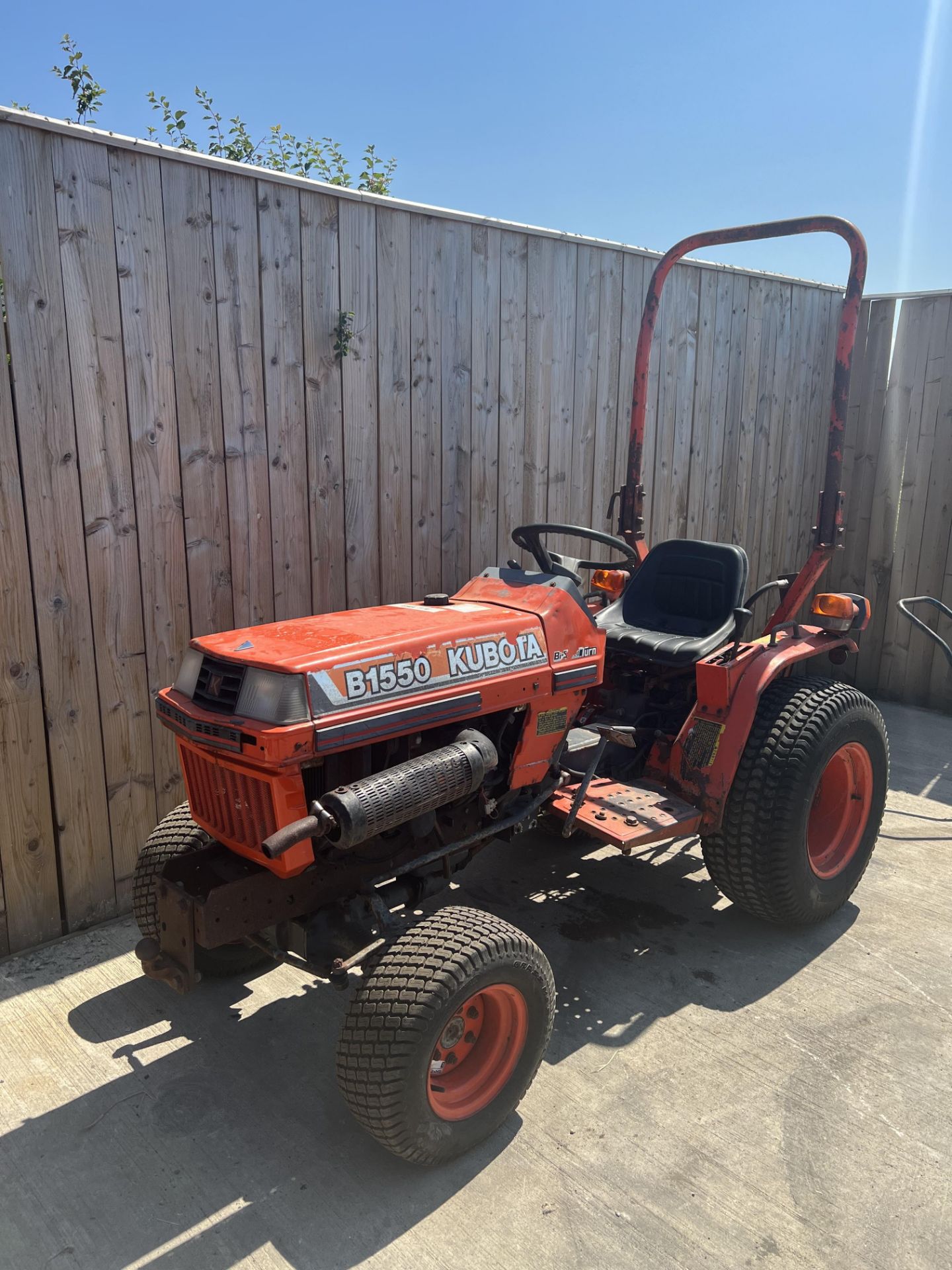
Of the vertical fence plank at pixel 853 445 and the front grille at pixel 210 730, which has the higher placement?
the vertical fence plank at pixel 853 445

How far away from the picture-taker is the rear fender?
306 centimetres

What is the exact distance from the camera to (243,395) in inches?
135

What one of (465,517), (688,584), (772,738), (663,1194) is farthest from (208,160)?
(663,1194)

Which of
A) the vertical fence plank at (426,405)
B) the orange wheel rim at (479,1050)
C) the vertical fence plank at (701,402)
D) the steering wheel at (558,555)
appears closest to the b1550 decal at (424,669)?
the steering wheel at (558,555)

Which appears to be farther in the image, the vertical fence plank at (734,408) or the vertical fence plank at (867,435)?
the vertical fence plank at (867,435)

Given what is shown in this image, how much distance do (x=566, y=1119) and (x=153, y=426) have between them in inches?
99.8

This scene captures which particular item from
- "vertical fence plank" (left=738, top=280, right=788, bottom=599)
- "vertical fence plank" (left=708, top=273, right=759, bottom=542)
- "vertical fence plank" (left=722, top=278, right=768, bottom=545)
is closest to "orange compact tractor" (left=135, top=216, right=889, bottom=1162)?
"vertical fence plank" (left=708, top=273, right=759, bottom=542)

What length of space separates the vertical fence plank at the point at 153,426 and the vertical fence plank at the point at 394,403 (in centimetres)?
91

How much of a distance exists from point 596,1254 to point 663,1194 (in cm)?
24

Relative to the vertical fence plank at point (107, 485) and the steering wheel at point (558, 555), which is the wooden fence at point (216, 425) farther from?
the steering wheel at point (558, 555)

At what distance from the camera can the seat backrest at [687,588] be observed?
3.41 m

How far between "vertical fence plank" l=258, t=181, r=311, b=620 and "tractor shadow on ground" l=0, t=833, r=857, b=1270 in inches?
55.7

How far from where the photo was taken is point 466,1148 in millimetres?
2236

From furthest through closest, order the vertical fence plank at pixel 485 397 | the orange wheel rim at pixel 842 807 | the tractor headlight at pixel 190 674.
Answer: the vertical fence plank at pixel 485 397 < the orange wheel rim at pixel 842 807 < the tractor headlight at pixel 190 674
